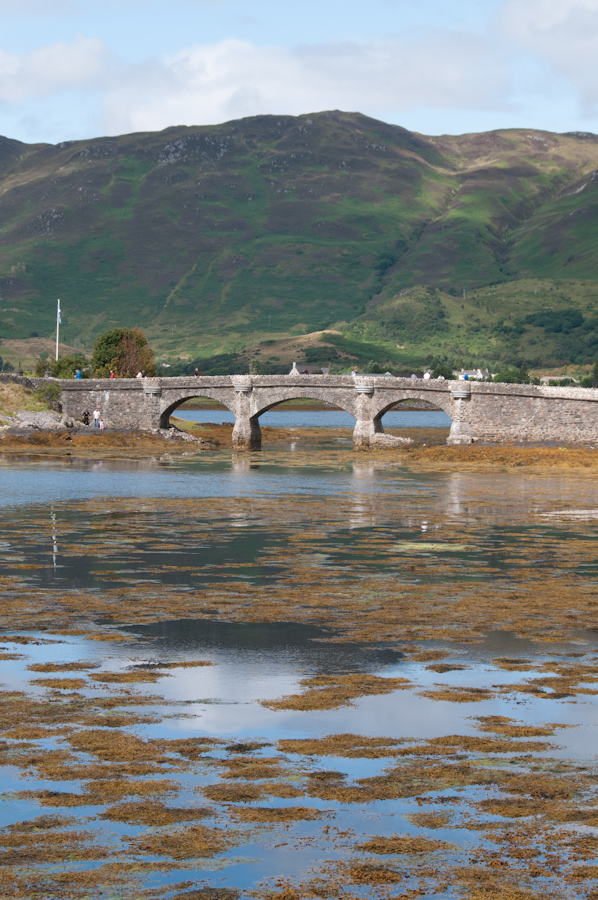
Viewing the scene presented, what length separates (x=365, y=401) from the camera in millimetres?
91938

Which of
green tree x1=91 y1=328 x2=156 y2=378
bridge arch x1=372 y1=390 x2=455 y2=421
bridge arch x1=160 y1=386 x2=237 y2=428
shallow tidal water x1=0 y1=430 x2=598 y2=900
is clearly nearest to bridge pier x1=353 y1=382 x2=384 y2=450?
bridge arch x1=372 y1=390 x2=455 y2=421

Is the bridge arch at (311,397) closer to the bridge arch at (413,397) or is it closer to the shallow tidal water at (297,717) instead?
the bridge arch at (413,397)

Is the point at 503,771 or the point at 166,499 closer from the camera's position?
the point at 503,771

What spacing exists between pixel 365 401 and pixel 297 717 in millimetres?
76114

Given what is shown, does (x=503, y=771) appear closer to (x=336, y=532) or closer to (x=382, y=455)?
(x=336, y=532)

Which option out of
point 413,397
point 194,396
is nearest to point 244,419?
point 194,396

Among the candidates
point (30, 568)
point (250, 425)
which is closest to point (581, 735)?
point (30, 568)

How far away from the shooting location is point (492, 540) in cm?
3847

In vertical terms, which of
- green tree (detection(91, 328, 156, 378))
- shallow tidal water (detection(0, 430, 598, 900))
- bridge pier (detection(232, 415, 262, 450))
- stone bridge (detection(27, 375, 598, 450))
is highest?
green tree (detection(91, 328, 156, 378))

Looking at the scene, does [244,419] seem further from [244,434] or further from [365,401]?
[365,401]

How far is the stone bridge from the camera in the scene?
85.4m

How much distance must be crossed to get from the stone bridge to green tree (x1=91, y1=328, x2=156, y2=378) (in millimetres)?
22484

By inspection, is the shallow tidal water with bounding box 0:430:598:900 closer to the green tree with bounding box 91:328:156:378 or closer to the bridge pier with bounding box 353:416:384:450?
the bridge pier with bounding box 353:416:384:450

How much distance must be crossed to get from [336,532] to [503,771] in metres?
26.4
